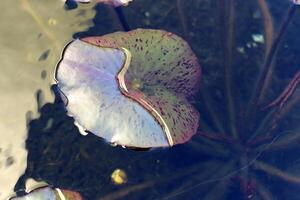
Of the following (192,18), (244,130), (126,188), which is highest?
(192,18)

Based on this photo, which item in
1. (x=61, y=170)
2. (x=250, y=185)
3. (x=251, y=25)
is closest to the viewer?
(x=61, y=170)

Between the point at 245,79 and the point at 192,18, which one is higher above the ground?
the point at 192,18

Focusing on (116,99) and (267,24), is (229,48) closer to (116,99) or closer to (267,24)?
(267,24)

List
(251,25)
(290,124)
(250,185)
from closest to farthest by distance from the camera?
1. (250,185)
2. (290,124)
3. (251,25)

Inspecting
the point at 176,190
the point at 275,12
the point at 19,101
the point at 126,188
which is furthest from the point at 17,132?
the point at 275,12

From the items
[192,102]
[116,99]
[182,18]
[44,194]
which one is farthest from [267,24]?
[44,194]

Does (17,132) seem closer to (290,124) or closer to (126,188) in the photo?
(126,188)

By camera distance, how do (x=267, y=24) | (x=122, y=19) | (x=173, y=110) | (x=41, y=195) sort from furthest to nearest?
(x=267, y=24) < (x=122, y=19) < (x=173, y=110) < (x=41, y=195)
